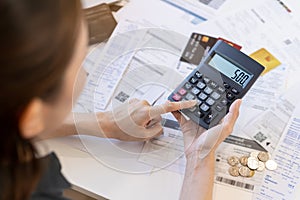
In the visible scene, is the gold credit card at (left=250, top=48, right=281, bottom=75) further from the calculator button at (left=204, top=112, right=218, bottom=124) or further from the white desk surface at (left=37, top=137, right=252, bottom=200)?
the white desk surface at (left=37, top=137, right=252, bottom=200)

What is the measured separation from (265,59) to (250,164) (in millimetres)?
234

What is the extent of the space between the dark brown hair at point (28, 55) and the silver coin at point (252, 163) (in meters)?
0.43

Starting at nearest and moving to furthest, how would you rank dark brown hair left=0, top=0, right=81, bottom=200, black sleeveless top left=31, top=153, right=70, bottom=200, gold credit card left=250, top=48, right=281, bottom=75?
dark brown hair left=0, top=0, right=81, bottom=200 < black sleeveless top left=31, top=153, right=70, bottom=200 < gold credit card left=250, top=48, right=281, bottom=75

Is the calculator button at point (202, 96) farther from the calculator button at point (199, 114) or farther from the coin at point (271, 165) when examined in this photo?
the coin at point (271, 165)

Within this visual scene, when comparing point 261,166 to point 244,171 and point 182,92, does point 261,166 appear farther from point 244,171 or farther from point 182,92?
point 182,92

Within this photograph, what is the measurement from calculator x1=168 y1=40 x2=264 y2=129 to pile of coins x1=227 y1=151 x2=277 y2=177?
3.0 inches

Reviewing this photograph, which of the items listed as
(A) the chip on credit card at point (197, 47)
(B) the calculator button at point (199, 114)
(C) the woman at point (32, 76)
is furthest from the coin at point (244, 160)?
(C) the woman at point (32, 76)

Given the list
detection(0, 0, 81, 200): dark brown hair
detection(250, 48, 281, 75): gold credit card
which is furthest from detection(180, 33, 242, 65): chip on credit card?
detection(0, 0, 81, 200): dark brown hair

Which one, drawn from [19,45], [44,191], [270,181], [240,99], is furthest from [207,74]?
[19,45]

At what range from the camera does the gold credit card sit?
37.1 inches

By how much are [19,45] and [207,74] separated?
49cm

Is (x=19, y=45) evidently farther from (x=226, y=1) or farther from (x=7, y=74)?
(x=226, y=1)

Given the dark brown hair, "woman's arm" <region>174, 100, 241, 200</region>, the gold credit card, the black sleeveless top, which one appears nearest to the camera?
the dark brown hair

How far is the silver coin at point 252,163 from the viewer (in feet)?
2.71
